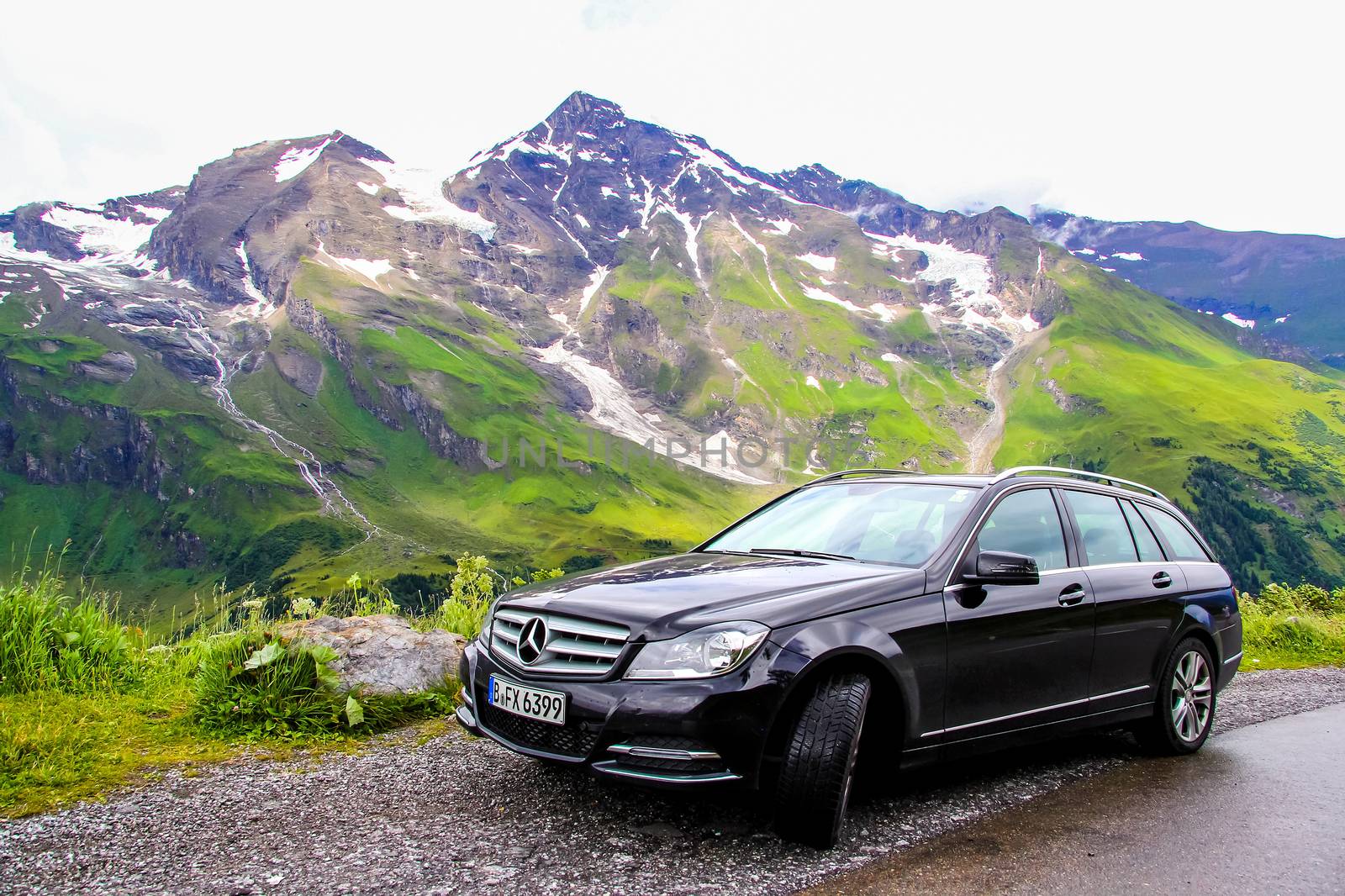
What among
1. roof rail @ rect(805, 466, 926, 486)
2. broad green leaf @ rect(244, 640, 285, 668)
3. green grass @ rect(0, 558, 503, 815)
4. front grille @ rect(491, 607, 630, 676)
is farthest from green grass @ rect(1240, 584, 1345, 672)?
broad green leaf @ rect(244, 640, 285, 668)

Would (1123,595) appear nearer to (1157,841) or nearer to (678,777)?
(1157,841)

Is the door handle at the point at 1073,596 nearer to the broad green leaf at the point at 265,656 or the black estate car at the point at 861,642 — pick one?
the black estate car at the point at 861,642

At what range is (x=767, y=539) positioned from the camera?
19.1 feet

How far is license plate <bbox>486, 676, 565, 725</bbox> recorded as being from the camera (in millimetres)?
4172

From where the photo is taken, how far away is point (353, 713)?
597 centimetres

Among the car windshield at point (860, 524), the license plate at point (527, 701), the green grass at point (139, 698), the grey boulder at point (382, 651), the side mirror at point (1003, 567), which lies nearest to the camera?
the license plate at point (527, 701)

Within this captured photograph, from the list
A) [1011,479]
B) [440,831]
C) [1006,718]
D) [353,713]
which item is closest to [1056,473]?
[1011,479]

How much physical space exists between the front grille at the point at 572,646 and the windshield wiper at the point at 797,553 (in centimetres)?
161

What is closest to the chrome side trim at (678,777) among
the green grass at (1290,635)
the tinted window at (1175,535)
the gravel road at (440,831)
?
the gravel road at (440,831)

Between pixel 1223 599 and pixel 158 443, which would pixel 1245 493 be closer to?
pixel 1223 599

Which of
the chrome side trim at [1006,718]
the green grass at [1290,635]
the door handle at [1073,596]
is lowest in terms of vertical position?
the green grass at [1290,635]

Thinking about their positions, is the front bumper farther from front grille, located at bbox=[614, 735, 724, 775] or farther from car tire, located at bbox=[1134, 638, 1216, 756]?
car tire, located at bbox=[1134, 638, 1216, 756]

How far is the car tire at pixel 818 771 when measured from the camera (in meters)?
3.97

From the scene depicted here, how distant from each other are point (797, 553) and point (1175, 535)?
3.46m
